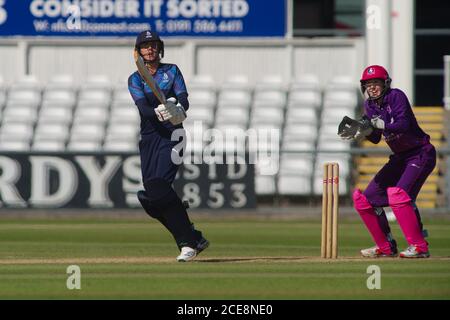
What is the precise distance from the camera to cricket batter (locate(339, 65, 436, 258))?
11977 millimetres

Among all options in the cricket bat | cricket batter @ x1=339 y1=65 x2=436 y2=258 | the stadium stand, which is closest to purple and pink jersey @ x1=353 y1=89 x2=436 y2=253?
cricket batter @ x1=339 y1=65 x2=436 y2=258

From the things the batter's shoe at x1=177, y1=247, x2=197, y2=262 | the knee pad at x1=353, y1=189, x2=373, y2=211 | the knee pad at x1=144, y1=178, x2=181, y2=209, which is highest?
the knee pad at x1=144, y1=178, x2=181, y2=209

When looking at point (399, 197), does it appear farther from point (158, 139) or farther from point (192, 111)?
point (192, 111)

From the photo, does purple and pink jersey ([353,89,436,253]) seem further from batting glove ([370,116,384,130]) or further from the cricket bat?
the cricket bat

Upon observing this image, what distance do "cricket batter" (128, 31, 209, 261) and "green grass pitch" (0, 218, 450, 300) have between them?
472mm

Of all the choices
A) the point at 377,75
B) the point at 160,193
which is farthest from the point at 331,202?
the point at 160,193

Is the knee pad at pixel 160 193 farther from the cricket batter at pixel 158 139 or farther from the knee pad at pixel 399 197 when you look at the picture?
the knee pad at pixel 399 197

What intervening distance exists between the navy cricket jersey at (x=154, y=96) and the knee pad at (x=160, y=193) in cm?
46

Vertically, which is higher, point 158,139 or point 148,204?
point 158,139

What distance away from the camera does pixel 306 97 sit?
24.5 meters

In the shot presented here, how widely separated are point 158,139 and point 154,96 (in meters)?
0.40

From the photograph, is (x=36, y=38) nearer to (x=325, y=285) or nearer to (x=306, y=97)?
(x=306, y=97)

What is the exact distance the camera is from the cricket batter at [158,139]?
38.5 feet

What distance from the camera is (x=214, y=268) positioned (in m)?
11.4
